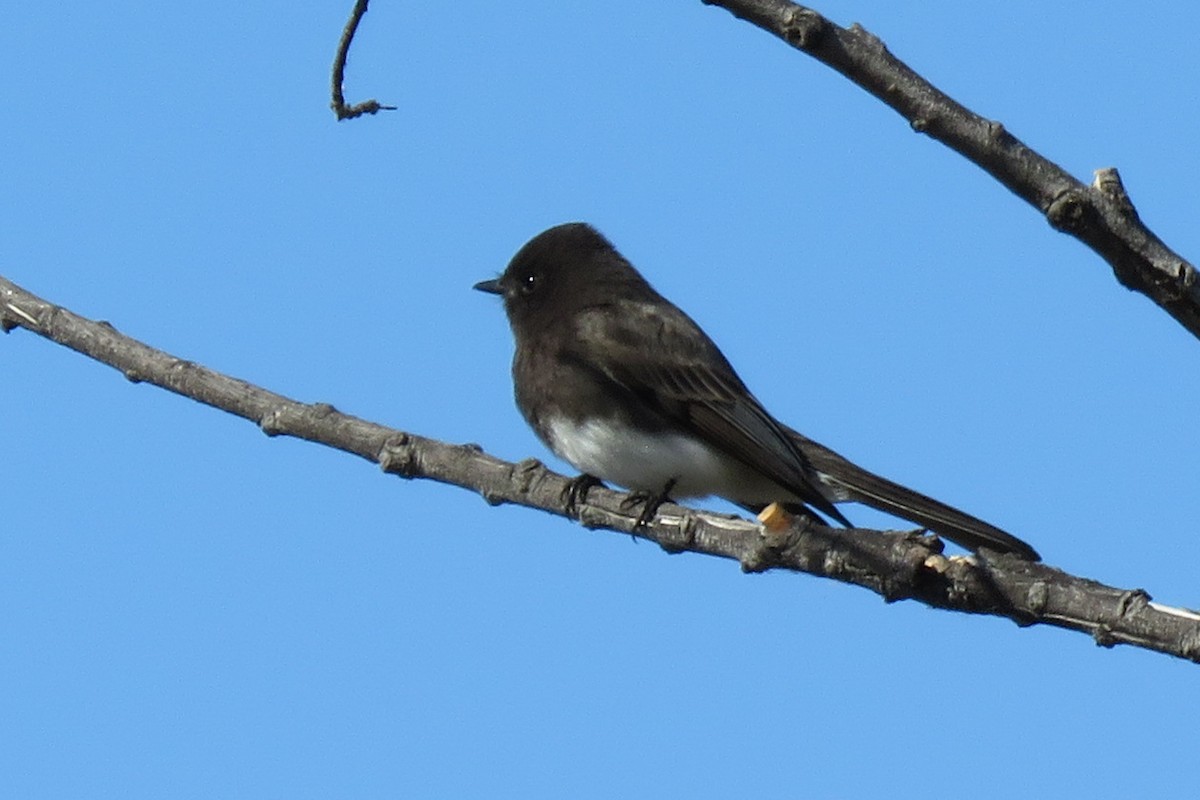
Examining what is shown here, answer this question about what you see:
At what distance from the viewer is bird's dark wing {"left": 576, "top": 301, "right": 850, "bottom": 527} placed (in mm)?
7074

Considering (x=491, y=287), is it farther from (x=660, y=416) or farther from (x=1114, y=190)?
(x=1114, y=190)

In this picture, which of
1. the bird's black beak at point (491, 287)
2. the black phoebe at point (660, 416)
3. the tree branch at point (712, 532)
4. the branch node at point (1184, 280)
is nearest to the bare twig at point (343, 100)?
the tree branch at point (712, 532)

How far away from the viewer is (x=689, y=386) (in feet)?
23.9

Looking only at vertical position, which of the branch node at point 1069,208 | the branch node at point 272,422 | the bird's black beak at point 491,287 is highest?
the bird's black beak at point 491,287

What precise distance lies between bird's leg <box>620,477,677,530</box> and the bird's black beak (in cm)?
185

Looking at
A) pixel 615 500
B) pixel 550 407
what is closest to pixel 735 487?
pixel 550 407

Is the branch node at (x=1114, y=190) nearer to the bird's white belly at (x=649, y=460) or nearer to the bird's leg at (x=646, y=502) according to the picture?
the bird's leg at (x=646, y=502)

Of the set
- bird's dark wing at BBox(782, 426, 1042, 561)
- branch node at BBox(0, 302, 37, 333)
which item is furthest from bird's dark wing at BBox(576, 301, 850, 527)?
branch node at BBox(0, 302, 37, 333)

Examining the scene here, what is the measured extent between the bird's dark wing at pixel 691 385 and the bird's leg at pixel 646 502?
0.44 meters

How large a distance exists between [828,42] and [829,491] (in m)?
5.07

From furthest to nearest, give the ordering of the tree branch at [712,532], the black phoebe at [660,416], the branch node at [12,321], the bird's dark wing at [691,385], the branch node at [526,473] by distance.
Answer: the bird's dark wing at [691,385] → the black phoebe at [660,416] → the branch node at [526,473] → the branch node at [12,321] → the tree branch at [712,532]

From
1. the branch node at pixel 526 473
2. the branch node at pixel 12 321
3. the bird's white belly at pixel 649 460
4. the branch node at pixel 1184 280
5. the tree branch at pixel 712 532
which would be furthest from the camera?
the bird's white belly at pixel 649 460

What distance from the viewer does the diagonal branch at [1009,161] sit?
2523 millimetres

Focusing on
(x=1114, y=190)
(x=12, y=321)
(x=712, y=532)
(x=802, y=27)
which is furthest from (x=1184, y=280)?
(x=12, y=321)
